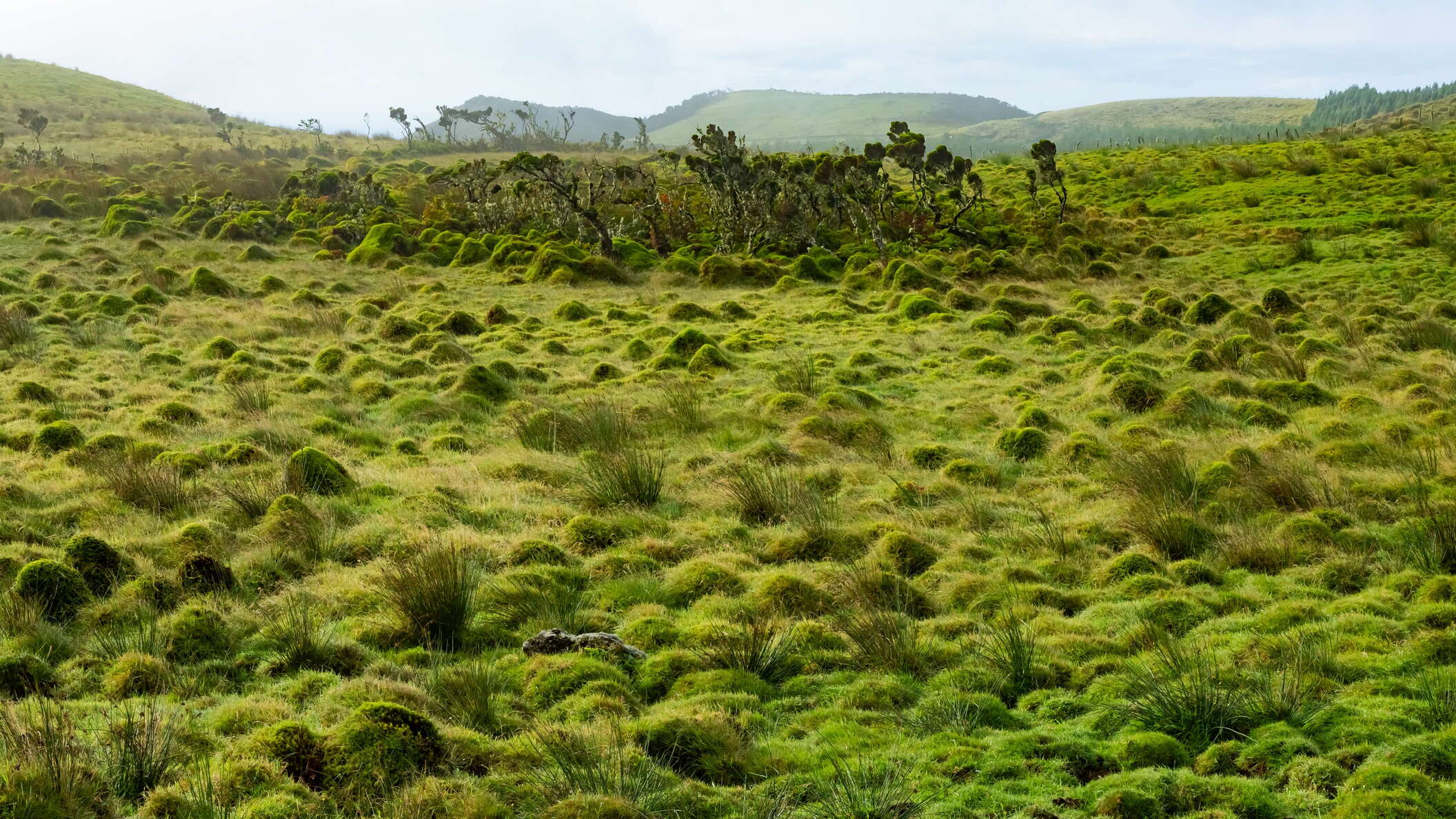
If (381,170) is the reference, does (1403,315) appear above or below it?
below

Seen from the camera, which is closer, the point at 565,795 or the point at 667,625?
the point at 565,795

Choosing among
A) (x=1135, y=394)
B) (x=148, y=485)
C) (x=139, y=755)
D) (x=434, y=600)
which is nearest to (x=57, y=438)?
(x=148, y=485)

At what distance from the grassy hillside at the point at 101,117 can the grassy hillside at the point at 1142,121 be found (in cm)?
7784

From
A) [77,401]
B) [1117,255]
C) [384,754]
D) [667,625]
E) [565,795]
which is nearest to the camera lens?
[565,795]

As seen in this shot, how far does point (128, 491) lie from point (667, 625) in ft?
20.9

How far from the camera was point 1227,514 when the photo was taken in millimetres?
10336

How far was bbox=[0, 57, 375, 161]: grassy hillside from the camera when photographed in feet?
206

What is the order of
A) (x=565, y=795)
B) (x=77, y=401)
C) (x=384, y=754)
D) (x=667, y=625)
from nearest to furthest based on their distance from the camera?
(x=565, y=795), (x=384, y=754), (x=667, y=625), (x=77, y=401)

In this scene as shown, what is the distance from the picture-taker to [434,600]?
7.98m

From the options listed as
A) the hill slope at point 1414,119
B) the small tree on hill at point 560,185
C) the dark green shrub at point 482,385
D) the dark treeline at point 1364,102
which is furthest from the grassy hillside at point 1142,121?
the dark green shrub at point 482,385

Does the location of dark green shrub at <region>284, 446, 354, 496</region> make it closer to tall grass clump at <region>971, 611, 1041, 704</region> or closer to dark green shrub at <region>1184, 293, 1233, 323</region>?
tall grass clump at <region>971, 611, 1041, 704</region>

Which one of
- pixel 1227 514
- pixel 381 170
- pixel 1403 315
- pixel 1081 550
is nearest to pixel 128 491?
pixel 1081 550

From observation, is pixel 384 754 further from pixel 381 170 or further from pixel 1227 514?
pixel 381 170

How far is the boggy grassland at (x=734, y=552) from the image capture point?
5.68 m
